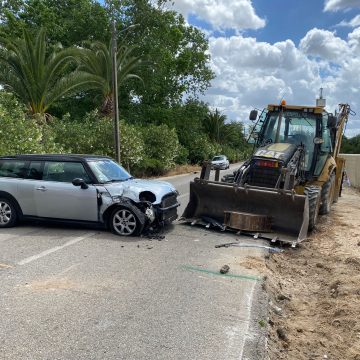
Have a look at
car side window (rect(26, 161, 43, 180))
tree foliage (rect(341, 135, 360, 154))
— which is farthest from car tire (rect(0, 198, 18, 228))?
tree foliage (rect(341, 135, 360, 154))

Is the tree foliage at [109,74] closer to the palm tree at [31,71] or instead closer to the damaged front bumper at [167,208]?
the palm tree at [31,71]

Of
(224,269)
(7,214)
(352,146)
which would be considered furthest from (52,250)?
(352,146)

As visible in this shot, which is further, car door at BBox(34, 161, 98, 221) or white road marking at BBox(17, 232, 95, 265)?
car door at BBox(34, 161, 98, 221)

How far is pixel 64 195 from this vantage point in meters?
8.84

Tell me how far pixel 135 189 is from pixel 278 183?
10.4ft

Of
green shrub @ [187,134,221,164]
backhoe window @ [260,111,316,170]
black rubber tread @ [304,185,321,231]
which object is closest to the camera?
black rubber tread @ [304,185,321,231]

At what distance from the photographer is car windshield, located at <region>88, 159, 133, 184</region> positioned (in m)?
9.02

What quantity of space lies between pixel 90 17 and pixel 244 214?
1328 inches

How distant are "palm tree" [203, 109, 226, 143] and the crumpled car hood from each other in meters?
54.3

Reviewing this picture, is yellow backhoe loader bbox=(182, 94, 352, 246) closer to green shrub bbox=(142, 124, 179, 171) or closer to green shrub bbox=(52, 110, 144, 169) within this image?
green shrub bbox=(52, 110, 144, 169)

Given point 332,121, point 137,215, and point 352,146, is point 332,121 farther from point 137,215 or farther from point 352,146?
point 352,146

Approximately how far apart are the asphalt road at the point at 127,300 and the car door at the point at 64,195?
619mm

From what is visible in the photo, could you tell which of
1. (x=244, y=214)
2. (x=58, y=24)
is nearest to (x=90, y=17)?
(x=58, y=24)

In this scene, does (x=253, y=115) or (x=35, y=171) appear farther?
(x=253, y=115)
